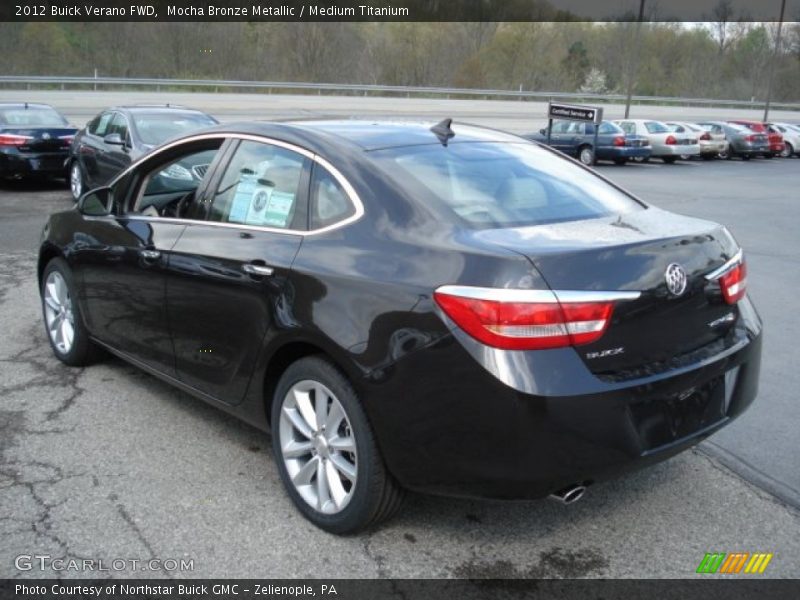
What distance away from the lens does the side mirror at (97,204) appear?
4.97 m

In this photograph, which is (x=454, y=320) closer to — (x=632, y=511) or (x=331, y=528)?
(x=331, y=528)

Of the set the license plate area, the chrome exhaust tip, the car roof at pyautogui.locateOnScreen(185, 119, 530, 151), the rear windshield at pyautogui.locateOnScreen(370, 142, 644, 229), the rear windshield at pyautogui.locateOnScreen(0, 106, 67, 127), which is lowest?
the chrome exhaust tip

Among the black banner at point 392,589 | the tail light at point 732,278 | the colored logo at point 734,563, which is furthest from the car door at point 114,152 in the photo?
the colored logo at point 734,563

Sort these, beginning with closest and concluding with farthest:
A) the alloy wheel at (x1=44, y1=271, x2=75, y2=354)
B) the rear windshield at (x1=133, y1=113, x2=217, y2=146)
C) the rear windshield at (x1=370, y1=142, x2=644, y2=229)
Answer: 1. the rear windshield at (x1=370, y1=142, x2=644, y2=229)
2. the alloy wheel at (x1=44, y1=271, x2=75, y2=354)
3. the rear windshield at (x1=133, y1=113, x2=217, y2=146)

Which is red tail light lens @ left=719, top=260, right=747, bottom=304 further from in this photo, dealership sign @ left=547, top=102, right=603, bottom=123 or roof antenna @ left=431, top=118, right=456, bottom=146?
dealership sign @ left=547, top=102, right=603, bottom=123

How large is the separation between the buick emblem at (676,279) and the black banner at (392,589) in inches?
42.5

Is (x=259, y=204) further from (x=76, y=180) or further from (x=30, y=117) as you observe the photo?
(x=30, y=117)

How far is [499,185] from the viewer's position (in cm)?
373

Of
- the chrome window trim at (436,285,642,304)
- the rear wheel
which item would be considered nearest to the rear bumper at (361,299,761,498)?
the chrome window trim at (436,285,642,304)

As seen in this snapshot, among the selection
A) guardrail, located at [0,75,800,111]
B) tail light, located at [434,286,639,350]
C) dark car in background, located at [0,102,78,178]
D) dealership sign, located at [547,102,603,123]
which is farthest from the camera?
guardrail, located at [0,75,800,111]

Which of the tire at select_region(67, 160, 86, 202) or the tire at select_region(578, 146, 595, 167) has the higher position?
the tire at select_region(67, 160, 86, 202)

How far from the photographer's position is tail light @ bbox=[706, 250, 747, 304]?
11.0 feet
